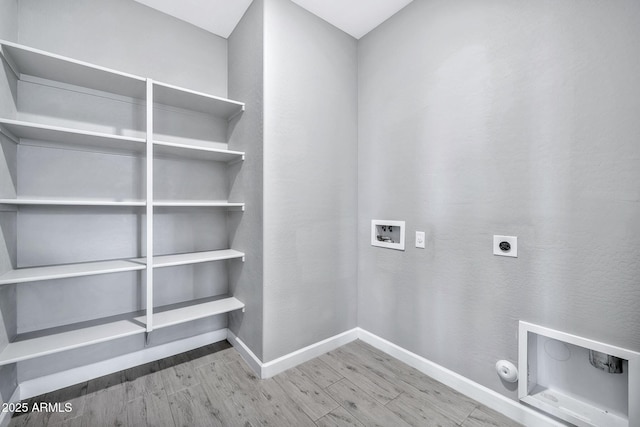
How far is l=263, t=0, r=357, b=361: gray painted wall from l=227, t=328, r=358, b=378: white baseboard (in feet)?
0.14

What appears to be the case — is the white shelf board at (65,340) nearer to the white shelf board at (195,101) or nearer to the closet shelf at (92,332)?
the closet shelf at (92,332)

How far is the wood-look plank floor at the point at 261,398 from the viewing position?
1402mm

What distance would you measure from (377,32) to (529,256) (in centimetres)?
194

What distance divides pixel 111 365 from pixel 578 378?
2.69 meters

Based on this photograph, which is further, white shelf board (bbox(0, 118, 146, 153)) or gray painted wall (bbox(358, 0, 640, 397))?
white shelf board (bbox(0, 118, 146, 153))

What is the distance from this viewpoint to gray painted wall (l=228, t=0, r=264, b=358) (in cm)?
179

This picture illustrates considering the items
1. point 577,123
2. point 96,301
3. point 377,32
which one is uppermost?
point 377,32

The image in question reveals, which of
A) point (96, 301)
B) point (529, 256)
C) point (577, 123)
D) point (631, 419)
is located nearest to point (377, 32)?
point (577, 123)

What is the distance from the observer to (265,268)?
5.73 feet

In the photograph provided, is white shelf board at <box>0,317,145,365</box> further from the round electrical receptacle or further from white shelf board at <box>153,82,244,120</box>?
the round electrical receptacle

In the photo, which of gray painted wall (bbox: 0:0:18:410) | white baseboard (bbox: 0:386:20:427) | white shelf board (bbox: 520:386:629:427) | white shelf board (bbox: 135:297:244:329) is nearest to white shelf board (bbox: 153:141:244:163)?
gray painted wall (bbox: 0:0:18:410)

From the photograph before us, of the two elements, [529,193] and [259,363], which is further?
[259,363]

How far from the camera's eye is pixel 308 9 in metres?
1.97

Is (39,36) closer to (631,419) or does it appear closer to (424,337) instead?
(424,337)
